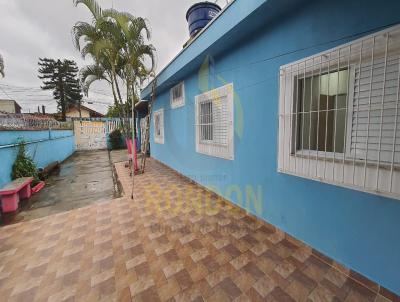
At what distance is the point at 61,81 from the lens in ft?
81.4

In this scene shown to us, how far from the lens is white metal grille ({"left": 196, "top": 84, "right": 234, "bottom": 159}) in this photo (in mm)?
3082

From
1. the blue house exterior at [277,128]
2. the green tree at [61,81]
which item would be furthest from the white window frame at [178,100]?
the green tree at [61,81]

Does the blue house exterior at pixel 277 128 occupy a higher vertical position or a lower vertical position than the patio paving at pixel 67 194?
higher

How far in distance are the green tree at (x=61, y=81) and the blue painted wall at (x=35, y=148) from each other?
1958cm

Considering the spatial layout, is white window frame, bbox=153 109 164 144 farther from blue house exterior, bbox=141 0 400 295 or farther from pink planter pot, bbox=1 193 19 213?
pink planter pot, bbox=1 193 19 213

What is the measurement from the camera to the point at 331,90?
1.76m

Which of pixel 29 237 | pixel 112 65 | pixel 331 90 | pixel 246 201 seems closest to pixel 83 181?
pixel 29 237

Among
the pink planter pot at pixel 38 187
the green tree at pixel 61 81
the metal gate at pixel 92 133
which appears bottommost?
the pink planter pot at pixel 38 187

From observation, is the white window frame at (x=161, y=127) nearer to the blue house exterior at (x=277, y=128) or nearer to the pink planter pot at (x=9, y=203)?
the blue house exterior at (x=277, y=128)

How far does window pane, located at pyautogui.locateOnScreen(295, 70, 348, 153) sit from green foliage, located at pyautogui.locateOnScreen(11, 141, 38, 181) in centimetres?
624

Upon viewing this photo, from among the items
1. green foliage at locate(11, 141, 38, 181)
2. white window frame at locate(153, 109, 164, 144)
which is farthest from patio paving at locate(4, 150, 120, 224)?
white window frame at locate(153, 109, 164, 144)

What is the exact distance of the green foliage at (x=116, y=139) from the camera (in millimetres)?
12914

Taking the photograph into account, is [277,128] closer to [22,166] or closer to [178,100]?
[178,100]

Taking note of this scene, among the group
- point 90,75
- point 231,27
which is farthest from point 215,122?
point 90,75
